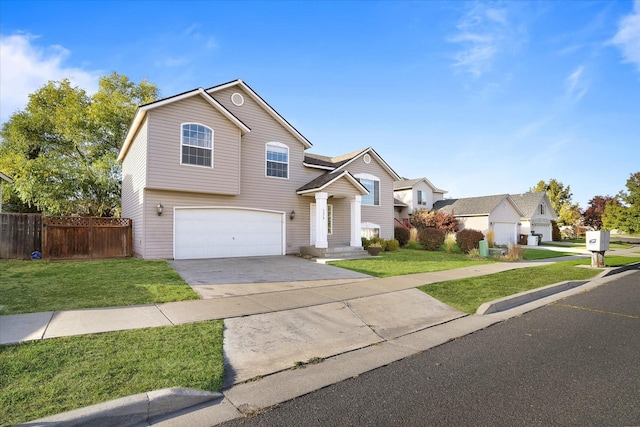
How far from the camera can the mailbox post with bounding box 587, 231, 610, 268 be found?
14633 mm

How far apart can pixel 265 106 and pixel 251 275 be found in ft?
32.4

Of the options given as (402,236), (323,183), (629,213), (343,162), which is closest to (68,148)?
(343,162)

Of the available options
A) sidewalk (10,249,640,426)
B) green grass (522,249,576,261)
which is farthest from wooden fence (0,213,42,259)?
green grass (522,249,576,261)

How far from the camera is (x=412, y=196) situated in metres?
32.6

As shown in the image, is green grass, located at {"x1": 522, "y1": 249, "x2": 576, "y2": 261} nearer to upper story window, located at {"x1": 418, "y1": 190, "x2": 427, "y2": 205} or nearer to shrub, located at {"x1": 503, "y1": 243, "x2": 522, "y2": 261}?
shrub, located at {"x1": 503, "y1": 243, "x2": 522, "y2": 261}

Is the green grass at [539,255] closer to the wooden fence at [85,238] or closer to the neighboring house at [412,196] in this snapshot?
the neighboring house at [412,196]

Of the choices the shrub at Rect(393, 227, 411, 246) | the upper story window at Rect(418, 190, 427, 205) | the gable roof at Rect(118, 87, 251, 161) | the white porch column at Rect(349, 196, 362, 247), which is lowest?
the shrub at Rect(393, 227, 411, 246)

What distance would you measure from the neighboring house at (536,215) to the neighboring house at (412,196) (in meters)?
10.0

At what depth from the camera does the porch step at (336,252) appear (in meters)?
15.9

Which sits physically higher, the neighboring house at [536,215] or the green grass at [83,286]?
the neighboring house at [536,215]

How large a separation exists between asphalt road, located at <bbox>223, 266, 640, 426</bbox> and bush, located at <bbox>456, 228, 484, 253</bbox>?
15152 mm

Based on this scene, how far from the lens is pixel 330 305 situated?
7.39 m

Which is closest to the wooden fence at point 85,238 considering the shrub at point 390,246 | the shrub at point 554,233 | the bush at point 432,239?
the shrub at point 390,246

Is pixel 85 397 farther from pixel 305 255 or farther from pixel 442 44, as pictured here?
pixel 442 44
